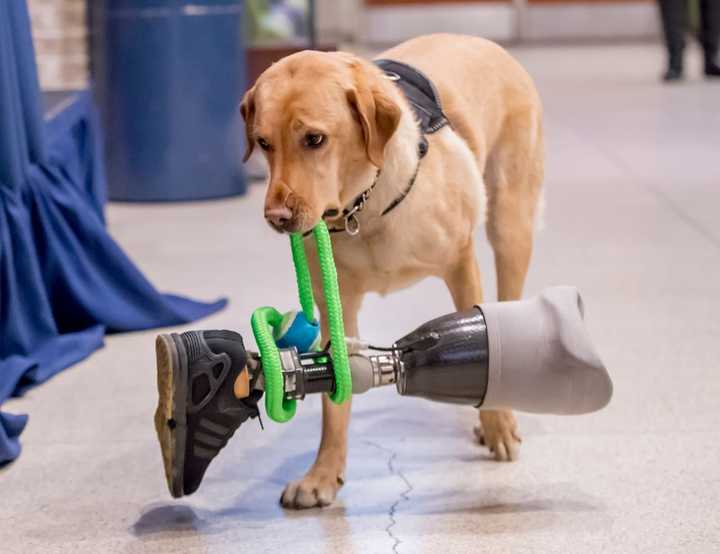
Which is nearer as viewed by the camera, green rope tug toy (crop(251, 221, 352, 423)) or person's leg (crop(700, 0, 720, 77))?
green rope tug toy (crop(251, 221, 352, 423))

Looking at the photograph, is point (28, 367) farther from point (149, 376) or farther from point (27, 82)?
point (27, 82)

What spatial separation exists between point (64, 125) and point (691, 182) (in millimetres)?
3234

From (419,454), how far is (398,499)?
0.89 feet

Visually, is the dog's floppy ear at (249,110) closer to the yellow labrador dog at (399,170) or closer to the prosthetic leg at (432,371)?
the yellow labrador dog at (399,170)

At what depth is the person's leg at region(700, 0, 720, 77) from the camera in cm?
964

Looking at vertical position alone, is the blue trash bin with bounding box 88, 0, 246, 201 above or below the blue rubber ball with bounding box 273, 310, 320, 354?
below

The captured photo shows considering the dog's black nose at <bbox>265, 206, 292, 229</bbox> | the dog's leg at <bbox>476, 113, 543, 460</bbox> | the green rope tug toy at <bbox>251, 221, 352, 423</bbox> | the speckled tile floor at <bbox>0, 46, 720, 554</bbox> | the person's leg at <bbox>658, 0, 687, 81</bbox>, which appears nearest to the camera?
the dog's black nose at <bbox>265, 206, 292, 229</bbox>

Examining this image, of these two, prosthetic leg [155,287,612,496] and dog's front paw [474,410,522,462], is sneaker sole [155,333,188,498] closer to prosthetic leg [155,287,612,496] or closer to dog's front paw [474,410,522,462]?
prosthetic leg [155,287,612,496]

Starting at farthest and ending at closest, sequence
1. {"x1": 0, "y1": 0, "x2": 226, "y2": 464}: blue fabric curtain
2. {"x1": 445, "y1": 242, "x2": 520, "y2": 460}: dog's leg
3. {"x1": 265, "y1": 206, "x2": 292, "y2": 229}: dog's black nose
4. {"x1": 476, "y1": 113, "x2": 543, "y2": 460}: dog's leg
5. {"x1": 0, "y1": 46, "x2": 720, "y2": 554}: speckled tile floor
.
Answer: {"x1": 0, "y1": 0, "x2": 226, "y2": 464}: blue fabric curtain, {"x1": 476, "y1": 113, "x2": 543, "y2": 460}: dog's leg, {"x1": 445, "y1": 242, "x2": 520, "y2": 460}: dog's leg, {"x1": 0, "y1": 46, "x2": 720, "y2": 554}: speckled tile floor, {"x1": 265, "y1": 206, "x2": 292, "y2": 229}: dog's black nose

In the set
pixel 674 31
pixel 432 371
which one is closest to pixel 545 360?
pixel 432 371

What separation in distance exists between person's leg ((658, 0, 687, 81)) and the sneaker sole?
7.93m

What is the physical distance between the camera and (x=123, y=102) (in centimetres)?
563

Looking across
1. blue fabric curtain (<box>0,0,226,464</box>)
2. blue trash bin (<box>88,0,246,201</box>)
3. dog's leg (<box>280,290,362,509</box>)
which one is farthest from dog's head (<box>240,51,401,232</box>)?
blue trash bin (<box>88,0,246,201</box>)

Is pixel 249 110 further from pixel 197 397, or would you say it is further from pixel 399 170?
pixel 197 397
